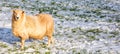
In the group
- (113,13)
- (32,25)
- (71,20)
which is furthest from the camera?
(113,13)

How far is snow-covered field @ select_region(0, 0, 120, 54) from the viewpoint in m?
13.1

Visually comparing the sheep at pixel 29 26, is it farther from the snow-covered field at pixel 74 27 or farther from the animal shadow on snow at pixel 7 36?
the animal shadow on snow at pixel 7 36

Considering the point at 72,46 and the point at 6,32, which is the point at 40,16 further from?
the point at 6,32

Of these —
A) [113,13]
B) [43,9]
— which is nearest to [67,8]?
[43,9]

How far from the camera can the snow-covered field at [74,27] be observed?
514 inches

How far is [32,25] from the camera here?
516 inches

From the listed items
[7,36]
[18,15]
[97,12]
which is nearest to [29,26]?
[18,15]

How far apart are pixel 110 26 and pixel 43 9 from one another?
7551 mm

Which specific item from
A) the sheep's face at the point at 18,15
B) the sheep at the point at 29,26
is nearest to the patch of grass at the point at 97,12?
the sheep at the point at 29,26

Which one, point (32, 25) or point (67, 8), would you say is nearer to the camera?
point (32, 25)

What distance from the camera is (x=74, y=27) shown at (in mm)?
17609

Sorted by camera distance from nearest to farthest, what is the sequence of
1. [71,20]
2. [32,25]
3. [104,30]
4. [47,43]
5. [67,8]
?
[32,25] → [47,43] → [104,30] → [71,20] → [67,8]

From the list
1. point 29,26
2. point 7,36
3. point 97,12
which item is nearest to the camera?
point 29,26

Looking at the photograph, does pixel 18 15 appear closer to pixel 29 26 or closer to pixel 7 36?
pixel 29 26
